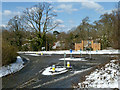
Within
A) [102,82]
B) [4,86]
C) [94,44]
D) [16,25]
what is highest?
[16,25]

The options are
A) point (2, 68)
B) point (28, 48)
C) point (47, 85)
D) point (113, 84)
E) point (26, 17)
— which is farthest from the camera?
point (28, 48)

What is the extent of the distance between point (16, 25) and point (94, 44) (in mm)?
24938

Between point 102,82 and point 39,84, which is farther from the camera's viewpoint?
point 39,84

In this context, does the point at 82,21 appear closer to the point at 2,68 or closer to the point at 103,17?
the point at 103,17

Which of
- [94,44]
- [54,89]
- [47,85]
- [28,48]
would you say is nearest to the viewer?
[54,89]

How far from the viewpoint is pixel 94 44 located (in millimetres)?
33531

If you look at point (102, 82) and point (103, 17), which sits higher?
point (103, 17)

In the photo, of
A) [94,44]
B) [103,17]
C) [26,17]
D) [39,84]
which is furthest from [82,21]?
[39,84]

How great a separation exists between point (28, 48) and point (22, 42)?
129 inches

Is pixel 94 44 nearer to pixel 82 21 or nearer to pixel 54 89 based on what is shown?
pixel 82 21

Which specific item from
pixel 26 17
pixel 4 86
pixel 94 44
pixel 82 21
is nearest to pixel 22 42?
pixel 26 17

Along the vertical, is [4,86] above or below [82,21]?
below

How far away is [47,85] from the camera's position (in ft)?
28.7

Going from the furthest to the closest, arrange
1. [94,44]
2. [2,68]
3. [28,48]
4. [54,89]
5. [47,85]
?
[28,48] → [94,44] → [2,68] → [47,85] → [54,89]
